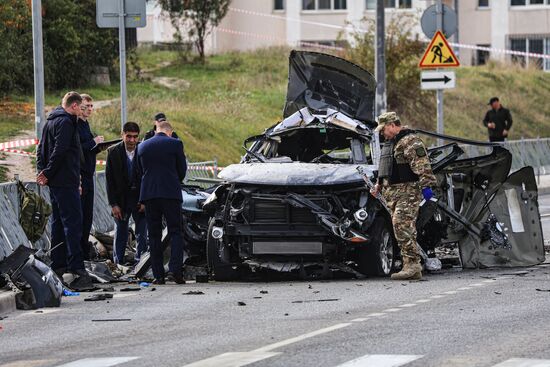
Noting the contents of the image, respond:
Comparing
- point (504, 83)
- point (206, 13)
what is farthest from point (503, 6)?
point (206, 13)

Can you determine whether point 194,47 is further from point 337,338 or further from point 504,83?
point 337,338

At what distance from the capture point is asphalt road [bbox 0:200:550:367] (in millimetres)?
10484

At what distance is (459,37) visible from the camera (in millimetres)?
70688

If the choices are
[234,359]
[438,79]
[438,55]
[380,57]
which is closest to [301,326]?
[234,359]

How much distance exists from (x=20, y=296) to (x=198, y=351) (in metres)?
4.25

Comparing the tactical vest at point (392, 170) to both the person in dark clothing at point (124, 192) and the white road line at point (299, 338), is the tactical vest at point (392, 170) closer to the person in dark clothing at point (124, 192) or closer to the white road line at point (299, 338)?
the person in dark clothing at point (124, 192)

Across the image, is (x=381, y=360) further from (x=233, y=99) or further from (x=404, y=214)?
(x=233, y=99)

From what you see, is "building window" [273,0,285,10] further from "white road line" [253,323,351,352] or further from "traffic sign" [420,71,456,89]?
"white road line" [253,323,351,352]

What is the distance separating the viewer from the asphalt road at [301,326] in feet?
34.4

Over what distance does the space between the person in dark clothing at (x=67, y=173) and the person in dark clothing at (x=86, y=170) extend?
3.59ft

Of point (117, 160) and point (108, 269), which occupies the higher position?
point (117, 160)

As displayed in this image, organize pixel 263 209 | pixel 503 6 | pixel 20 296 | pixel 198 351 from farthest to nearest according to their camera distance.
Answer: pixel 503 6 → pixel 263 209 → pixel 20 296 → pixel 198 351

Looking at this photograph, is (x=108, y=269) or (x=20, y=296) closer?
(x=20, y=296)

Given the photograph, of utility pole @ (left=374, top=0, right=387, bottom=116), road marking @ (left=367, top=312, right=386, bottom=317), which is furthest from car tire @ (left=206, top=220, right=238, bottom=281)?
utility pole @ (left=374, top=0, right=387, bottom=116)
